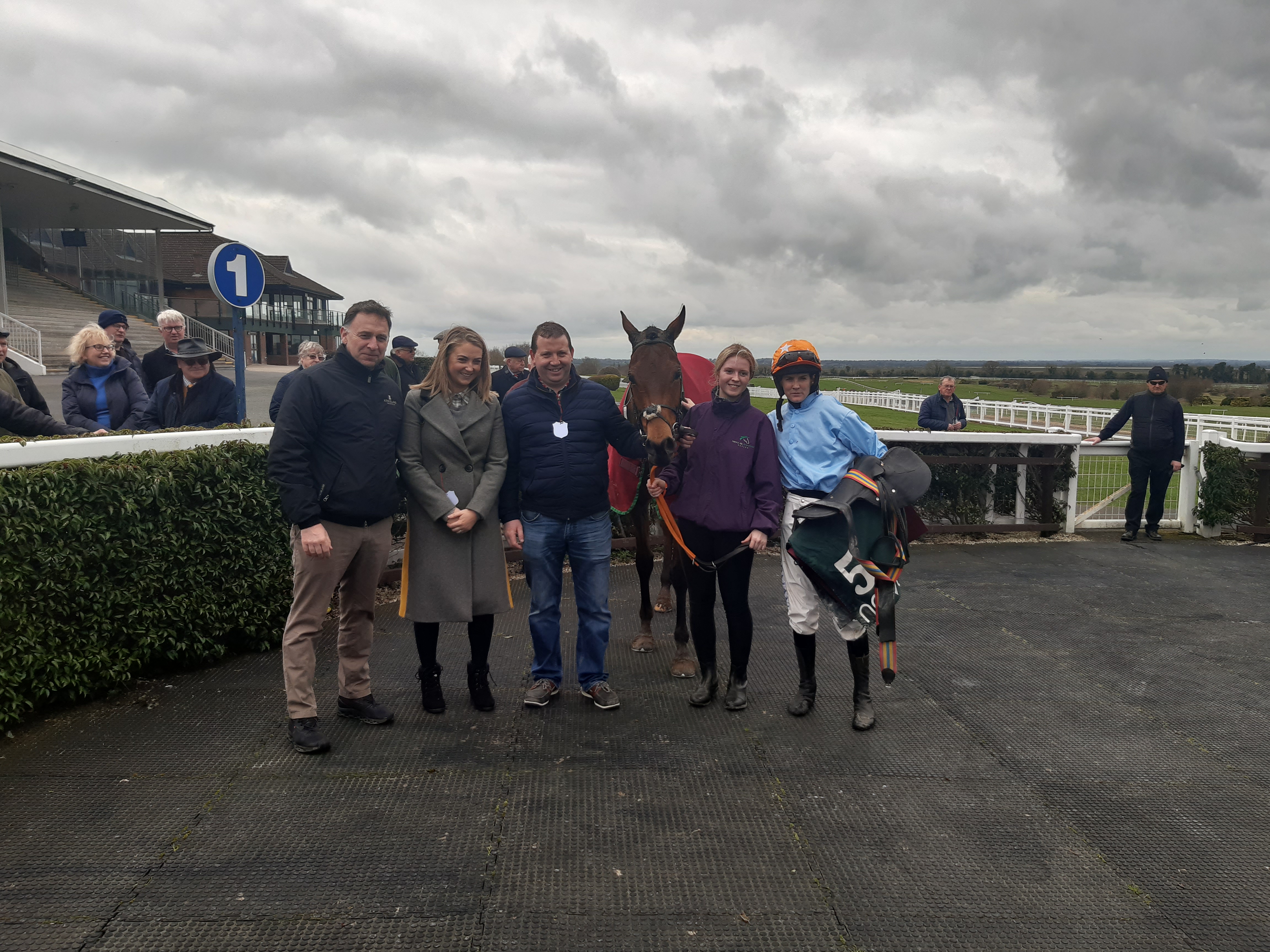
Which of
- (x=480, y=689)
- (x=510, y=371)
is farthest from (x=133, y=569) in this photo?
(x=510, y=371)

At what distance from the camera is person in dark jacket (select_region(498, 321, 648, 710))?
12.8 ft

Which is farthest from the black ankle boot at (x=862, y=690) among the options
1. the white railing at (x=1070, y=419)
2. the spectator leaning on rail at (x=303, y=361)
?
the white railing at (x=1070, y=419)

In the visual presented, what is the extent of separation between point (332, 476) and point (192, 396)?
275cm

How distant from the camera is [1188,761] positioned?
354cm

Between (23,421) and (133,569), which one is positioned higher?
(23,421)

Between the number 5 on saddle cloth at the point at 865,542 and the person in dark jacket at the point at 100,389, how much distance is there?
15.3 feet

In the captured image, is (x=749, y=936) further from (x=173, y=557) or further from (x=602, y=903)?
(x=173, y=557)

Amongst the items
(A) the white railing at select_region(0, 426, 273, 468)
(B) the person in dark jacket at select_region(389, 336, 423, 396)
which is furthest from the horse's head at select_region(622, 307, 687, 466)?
(B) the person in dark jacket at select_region(389, 336, 423, 396)

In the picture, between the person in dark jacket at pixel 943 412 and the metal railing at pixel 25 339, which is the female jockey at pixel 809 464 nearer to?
the person in dark jacket at pixel 943 412

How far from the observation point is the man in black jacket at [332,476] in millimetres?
3445

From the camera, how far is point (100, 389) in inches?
219

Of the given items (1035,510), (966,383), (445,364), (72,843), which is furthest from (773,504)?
(966,383)

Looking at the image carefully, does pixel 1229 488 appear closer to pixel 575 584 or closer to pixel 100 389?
pixel 575 584

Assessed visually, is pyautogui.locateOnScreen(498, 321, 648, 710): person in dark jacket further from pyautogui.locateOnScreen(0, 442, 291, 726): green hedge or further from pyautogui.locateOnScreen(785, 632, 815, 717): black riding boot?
pyautogui.locateOnScreen(0, 442, 291, 726): green hedge
